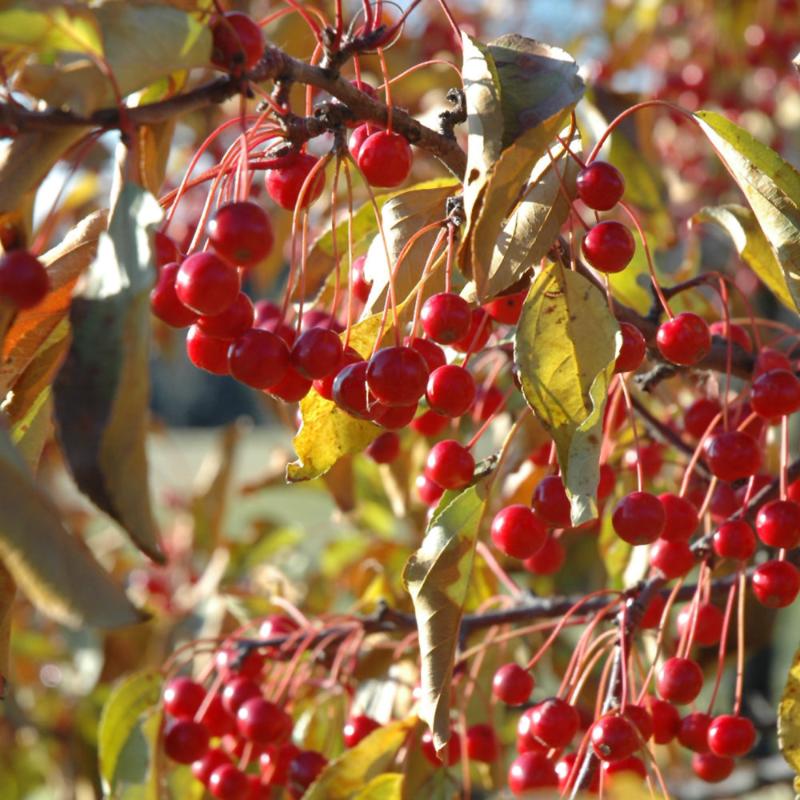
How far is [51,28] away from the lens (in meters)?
0.64

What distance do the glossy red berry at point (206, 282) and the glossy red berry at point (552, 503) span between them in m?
0.35

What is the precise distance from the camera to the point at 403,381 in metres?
0.84

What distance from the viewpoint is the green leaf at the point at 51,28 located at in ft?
2.07

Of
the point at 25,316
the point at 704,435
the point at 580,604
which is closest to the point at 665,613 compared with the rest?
the point at 580,604

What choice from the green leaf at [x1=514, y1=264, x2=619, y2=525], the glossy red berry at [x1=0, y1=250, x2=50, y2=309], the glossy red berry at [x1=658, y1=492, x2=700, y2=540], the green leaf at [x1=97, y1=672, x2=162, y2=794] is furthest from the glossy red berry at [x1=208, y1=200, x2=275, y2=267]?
the green leaf at [x1=97, y1=672, x2=162, y2=794]

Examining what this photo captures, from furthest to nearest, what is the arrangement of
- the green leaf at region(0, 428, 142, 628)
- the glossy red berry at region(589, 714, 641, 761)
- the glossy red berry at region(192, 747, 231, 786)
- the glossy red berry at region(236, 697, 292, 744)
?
the glossy red berry at region(192, 747, 231, 786)
the glossy red berry at region(236, 697, 292, 744)
the glossy red berry at region(589, 714, 641, 761)
the green leaf at region(0, 428, 142, 628)

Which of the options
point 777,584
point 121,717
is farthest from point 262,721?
point 777,584

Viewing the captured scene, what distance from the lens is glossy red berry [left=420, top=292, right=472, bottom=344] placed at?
87cm

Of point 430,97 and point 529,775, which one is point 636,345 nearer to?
point 529,775

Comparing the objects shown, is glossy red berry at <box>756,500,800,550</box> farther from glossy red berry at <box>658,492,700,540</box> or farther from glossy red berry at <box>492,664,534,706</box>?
glossy red berry at <box>492,664,534,706</box>

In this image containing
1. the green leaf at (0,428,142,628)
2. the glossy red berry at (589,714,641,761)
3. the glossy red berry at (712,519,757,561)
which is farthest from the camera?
the glossy red berry at (712,519,757,561)

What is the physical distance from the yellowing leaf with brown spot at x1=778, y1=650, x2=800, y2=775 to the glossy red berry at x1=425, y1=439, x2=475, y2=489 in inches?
13.6

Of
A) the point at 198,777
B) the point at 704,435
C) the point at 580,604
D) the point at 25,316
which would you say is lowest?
the point at 198,777

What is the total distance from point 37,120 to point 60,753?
6.25ft
